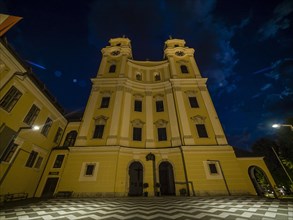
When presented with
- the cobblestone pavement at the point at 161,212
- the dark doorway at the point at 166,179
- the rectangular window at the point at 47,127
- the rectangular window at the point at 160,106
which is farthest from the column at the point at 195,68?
the rectangular window at the point at 47,127

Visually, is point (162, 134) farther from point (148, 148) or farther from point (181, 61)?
point (181, 61)

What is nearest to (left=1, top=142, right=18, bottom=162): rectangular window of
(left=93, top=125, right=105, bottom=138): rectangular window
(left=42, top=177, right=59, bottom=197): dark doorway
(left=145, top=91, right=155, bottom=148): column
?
(left=42, top=177, right=59, bottom=197): dark doorway

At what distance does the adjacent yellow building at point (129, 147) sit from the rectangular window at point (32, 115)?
13.0 inches

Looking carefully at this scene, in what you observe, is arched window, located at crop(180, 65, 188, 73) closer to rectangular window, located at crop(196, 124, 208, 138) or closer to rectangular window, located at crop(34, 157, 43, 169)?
rectangular window, located at crop(196, 124, 208, 138)

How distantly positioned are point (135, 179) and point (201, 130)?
9.56 meters

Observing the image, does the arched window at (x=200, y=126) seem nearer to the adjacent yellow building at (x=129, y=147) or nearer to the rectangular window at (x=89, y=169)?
the adjacent yellow building at (x=129, y=147)

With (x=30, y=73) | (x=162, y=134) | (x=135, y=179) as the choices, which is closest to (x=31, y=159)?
(x=30, y=73)

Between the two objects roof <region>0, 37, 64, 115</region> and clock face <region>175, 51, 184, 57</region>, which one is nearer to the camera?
roof <region>0, 37, 64, 115</region>

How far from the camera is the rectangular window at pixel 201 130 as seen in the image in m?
16.5

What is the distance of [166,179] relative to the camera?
1565 centimetres

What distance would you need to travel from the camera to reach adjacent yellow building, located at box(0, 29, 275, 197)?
13.1 metres

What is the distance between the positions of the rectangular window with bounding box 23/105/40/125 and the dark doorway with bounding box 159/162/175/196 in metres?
14.1

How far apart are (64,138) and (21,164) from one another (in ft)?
18.8

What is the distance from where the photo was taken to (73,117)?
21.1 m
